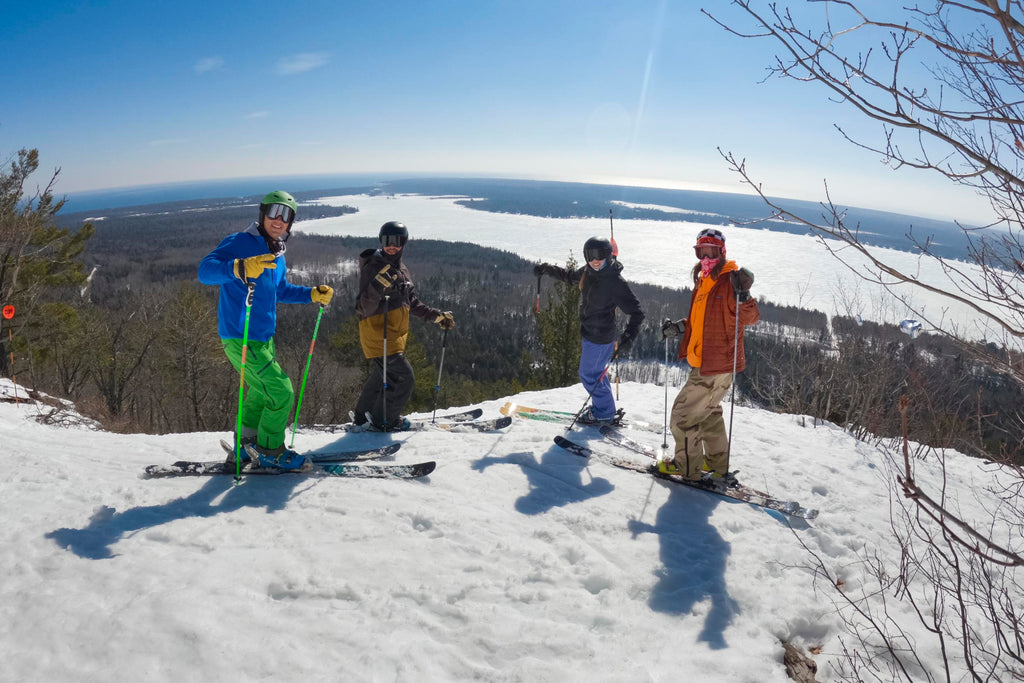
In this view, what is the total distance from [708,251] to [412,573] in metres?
3.91

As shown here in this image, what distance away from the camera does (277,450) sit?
476 centimetres

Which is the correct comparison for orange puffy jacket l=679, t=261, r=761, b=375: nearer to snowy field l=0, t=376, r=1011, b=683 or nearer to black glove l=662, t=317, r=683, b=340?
black glove l=662, t=317, r=683, b=340

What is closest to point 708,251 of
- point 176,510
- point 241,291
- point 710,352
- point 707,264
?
point 707,264

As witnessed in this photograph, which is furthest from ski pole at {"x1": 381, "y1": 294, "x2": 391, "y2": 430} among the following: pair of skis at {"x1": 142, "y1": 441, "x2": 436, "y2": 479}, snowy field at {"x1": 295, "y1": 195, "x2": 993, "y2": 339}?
snowy field at {"x1": 295, "y1": 195, "x2": 993, "y2": 339}

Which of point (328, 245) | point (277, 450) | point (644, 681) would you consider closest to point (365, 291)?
point (277, 450)

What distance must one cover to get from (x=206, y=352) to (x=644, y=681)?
2610cm

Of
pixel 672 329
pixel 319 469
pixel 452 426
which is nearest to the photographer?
pixel 319 469

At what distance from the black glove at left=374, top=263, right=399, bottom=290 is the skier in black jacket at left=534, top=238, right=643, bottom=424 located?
200cm

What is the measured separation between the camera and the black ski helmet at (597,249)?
634cm

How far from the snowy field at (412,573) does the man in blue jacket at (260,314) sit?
440 millimetres

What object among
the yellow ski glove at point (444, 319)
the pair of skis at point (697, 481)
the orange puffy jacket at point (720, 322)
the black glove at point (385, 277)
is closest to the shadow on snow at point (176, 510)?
the black glove at point (385, 277)

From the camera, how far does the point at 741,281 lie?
4699 mm

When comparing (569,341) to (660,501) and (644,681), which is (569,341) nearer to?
(660,501)

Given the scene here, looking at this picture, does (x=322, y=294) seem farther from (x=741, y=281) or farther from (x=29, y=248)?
(x=29, y=248)
